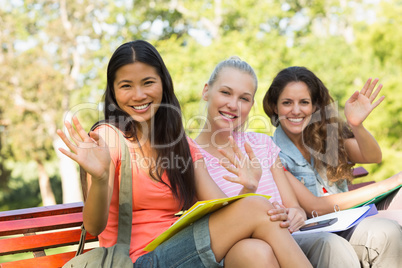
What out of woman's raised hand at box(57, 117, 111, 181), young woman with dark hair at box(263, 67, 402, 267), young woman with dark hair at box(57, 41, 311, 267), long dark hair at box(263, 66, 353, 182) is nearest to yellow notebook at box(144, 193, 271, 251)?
young woman with dark hair at box(57, 41, 311, 267)

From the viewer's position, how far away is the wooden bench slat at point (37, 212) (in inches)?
104

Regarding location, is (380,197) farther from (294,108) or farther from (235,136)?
(235,136)

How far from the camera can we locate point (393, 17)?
29.0 ft

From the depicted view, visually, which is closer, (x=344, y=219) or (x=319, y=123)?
(x=344, y=219)

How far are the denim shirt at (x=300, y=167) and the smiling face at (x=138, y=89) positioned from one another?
3.40 ft

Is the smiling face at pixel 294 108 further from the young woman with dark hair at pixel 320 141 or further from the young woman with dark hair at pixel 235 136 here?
the young woman with dark hair at pixel 235 136

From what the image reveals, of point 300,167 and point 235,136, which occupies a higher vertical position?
point 235,136

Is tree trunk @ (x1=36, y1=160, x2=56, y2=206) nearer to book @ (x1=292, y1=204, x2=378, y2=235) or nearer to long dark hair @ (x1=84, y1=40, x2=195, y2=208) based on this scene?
long dark hair @ (x1=84, y1=40, x2=195, y2=208)

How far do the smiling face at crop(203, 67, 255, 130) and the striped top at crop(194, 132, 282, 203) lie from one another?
7.5 inches

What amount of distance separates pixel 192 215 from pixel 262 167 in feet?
3.45

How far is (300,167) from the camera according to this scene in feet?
10.3

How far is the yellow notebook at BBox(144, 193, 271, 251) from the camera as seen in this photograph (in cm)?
200

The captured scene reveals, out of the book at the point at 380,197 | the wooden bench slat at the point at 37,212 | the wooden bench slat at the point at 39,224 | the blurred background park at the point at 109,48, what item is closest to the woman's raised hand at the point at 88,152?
the wooden bench slat at the point at 39,224

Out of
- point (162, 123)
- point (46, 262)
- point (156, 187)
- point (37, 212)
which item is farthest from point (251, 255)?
point (37, 212)
